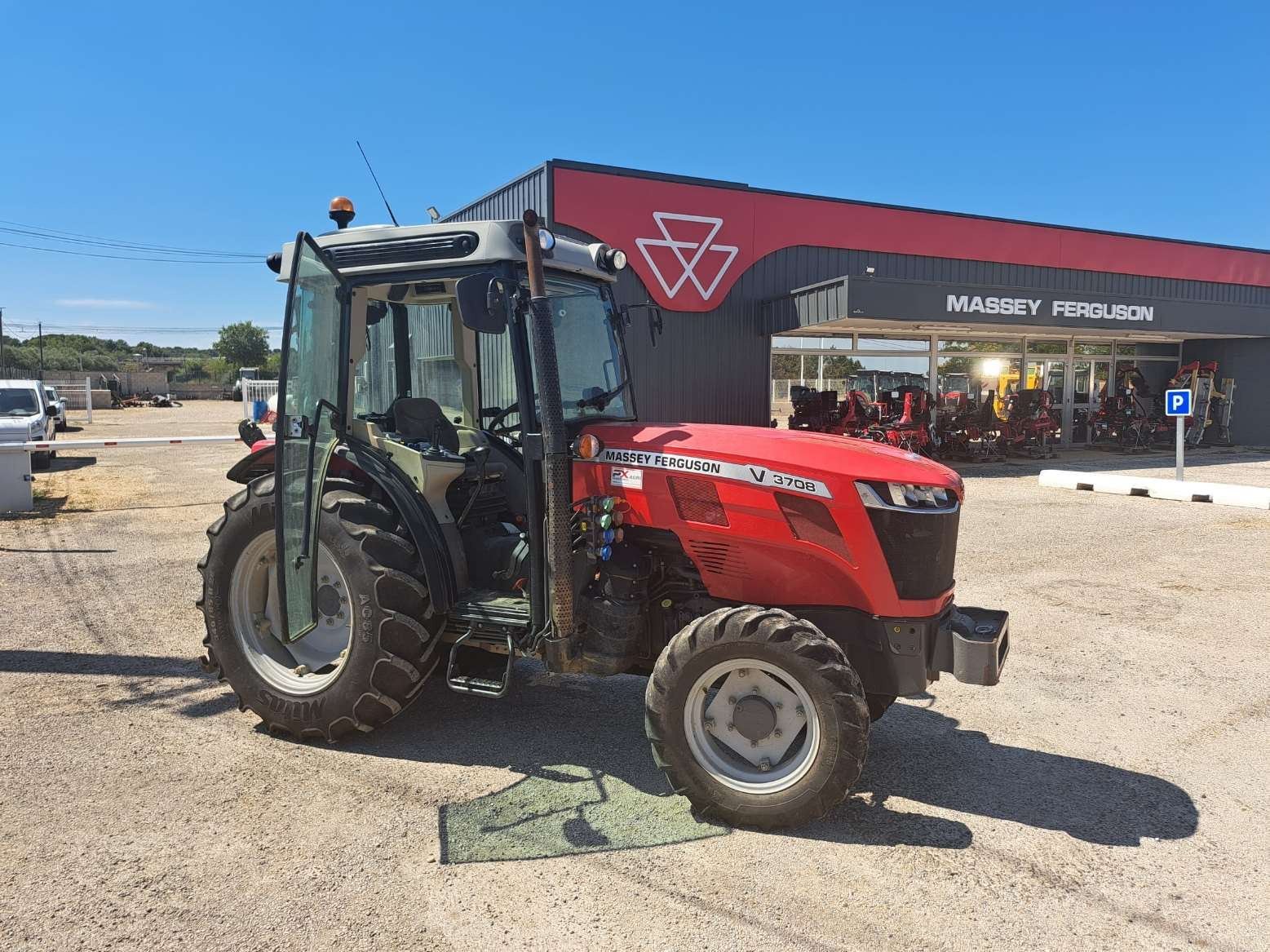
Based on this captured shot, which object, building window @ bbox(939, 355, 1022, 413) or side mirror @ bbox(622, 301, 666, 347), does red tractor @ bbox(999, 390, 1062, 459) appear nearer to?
building window @ bbox(939, 355, 1022, 413)

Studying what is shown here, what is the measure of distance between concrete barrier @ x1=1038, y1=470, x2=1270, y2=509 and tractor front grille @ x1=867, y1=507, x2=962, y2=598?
34.2 feet

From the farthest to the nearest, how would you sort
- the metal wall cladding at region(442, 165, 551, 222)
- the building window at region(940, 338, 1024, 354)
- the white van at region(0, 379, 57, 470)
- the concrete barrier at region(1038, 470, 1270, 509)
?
the building window at region(940, 338, 1024, 354)
the white van at region(0, 379, 57, 470)
the metal wall cladding at region(442, 165, 551, 222)
the concrete barrier at region(1038, 470, 1270, 509)

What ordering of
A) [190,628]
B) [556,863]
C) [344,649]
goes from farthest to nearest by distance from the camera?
[190,628] < [344,649] < [556,863]

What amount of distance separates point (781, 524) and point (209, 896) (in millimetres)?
2380

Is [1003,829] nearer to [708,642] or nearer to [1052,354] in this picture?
[708,642]

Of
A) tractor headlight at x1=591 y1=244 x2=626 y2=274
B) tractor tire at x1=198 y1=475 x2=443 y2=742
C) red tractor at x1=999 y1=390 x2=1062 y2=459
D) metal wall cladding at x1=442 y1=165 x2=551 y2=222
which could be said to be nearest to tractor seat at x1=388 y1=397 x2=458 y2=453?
tractor tire at x1=198 y1=475 x2=443 y2=742

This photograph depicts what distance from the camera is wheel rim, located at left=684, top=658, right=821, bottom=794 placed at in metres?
3.08

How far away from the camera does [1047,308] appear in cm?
1681

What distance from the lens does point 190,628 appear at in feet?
18.7

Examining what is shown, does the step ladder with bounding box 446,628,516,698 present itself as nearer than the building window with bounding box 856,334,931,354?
Yes

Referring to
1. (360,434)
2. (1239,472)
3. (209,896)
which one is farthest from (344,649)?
(1239,472)

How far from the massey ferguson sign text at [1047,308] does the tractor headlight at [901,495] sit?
1373cm

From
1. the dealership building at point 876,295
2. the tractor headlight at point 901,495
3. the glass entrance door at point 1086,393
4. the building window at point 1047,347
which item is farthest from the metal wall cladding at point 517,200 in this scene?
the glass entrance door at point 1086,393

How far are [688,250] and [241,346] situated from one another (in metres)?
80.7
